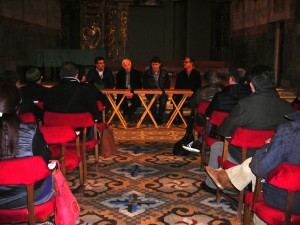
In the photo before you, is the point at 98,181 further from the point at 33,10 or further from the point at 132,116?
the point at 33,10

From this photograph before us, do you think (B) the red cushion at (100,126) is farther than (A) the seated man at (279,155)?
Yes

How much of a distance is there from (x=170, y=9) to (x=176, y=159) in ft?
47.2

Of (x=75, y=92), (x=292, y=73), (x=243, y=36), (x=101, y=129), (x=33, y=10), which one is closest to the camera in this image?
(x=75, y=92)


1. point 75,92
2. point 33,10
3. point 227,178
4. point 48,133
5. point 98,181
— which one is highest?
point 33,10

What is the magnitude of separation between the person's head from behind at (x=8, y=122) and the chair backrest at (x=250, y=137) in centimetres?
179

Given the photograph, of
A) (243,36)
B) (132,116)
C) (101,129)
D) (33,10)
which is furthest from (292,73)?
(33,10)

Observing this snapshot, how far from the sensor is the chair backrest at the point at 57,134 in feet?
10.5

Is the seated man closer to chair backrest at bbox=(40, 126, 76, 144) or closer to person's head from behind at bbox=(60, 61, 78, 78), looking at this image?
chair backrest at bbox=(40, 126, 76, 144)

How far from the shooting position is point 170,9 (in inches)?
730

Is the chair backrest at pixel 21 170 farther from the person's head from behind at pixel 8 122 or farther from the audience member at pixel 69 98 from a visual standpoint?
the audience member at pixel 69 98

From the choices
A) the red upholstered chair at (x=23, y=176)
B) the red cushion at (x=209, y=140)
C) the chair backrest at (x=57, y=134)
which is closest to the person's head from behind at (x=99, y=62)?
the red cushion at (x=209, y=140)

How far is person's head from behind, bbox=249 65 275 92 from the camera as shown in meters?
3.29

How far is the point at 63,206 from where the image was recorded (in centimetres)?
257

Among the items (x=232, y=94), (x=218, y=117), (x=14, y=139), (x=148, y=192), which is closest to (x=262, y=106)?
(x=218, y=117)
